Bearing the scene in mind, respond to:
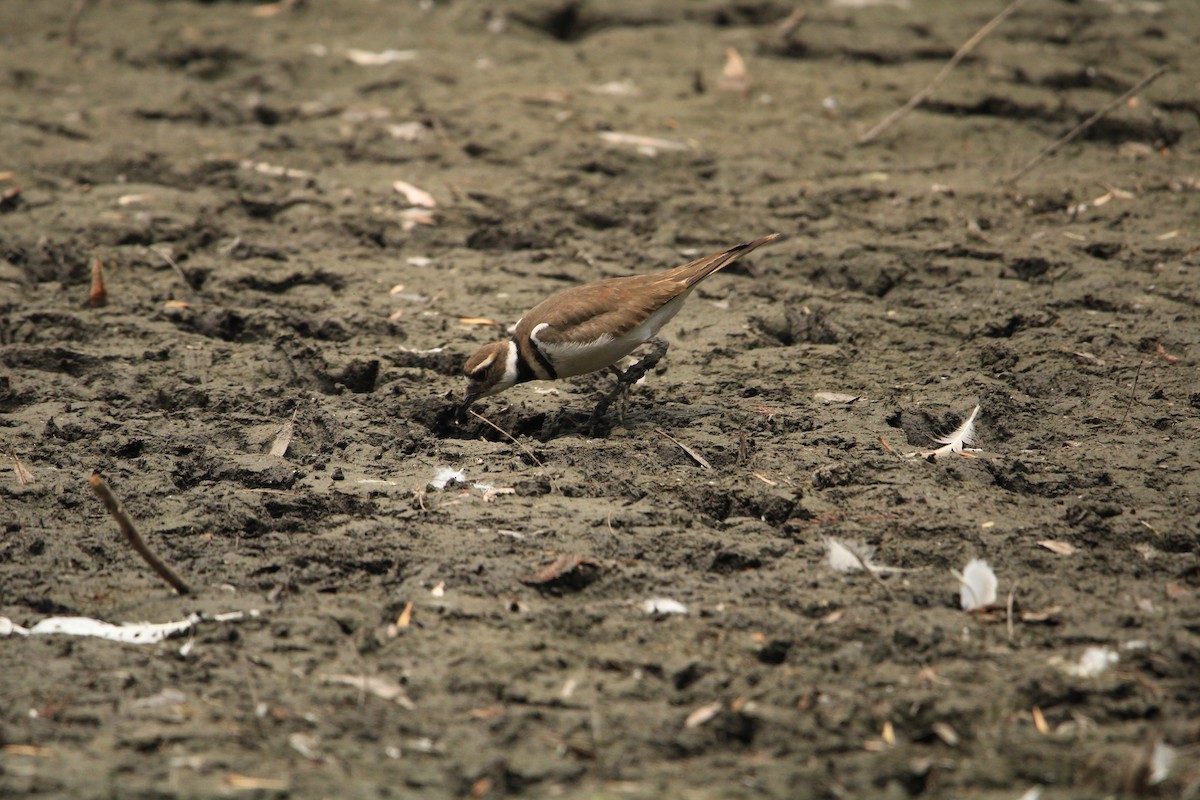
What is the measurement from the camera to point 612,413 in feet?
20.9

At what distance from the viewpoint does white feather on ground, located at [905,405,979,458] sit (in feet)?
18.7

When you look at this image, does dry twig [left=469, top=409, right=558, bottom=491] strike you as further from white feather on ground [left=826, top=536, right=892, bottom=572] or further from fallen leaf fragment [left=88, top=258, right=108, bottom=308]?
fallen leaf fragment [left=88, top=258, right=108, bottom=308]

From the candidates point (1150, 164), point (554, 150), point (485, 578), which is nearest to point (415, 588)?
point (485, 578)

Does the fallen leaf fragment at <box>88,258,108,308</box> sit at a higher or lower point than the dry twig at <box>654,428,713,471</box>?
higher

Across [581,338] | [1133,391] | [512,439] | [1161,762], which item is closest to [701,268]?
[581,338]

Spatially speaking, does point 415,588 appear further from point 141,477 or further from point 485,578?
point 141,477

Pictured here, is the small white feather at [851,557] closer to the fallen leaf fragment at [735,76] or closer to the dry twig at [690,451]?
the dry twig at [690,451]

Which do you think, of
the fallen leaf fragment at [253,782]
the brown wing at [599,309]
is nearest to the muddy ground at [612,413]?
the fallen leaf fragment at [253,782]

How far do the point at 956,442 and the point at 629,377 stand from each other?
5.74 feet

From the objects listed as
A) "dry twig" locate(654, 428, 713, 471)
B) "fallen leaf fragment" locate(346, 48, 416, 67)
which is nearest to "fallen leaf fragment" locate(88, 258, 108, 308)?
"dry twig" locate(654, 428, 713, 471)

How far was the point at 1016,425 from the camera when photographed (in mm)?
6008

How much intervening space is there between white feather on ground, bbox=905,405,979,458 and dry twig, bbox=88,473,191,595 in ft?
11.3

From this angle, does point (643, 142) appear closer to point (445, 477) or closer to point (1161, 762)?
point (445, 477)

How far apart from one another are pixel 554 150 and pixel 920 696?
6457 mm
